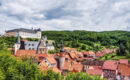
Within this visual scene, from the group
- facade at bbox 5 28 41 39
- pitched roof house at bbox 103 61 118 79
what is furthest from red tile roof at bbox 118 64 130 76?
facade at bbox 5 28 41 39

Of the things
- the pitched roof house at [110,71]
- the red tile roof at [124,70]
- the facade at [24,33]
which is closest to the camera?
the red tile roof at [124,70]

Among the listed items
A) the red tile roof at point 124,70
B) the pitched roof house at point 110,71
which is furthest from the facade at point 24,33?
the red tile roof at point 124,70

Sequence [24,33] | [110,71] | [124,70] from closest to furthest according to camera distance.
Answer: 1. [124,70]
2. [110,71]
3. [24,33]

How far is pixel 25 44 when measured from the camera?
74812mm

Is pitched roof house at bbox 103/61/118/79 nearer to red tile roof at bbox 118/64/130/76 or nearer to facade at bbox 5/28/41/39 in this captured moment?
red tile roof at bbox 118/64/130/76

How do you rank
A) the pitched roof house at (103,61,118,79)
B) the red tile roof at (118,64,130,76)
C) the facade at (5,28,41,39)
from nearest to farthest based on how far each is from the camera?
1. the red tile roof at (118,64,130,76)
2. the pitched roof house at (103,61,118,79)
3. the facade at (5,28,41,39)

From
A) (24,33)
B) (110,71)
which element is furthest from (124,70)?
(24,33)

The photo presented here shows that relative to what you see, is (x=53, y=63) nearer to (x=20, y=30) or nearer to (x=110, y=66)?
(x=110, y=66)

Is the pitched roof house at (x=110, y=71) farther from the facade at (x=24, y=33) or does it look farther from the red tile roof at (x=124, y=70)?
the facade at (x=24, y=33)

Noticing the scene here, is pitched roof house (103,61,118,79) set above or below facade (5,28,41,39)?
below

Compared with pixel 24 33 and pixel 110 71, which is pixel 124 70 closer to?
pixel 110 71

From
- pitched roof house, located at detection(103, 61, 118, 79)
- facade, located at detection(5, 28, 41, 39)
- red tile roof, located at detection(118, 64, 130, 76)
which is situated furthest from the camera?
facade, located at detection(5, 28, 41, 39)

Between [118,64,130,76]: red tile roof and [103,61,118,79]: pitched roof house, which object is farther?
[103,61,118,79]: pitched roof house

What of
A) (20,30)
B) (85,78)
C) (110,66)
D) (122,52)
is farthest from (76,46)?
(85,78)
